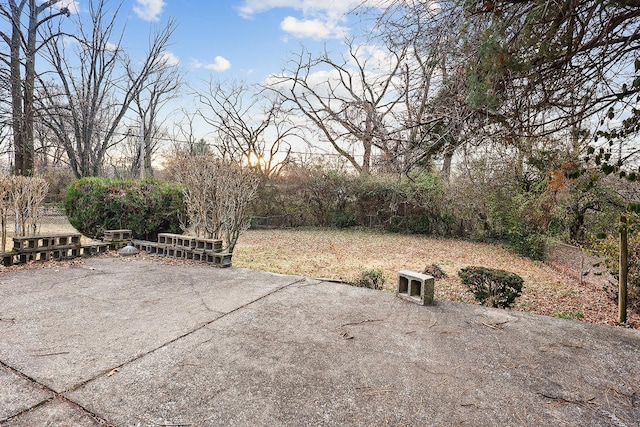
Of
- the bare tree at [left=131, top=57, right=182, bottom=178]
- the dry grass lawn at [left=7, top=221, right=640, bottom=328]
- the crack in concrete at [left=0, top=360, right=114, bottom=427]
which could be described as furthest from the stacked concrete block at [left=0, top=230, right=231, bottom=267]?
the bare tree at [left=131, top=57, right=182, bottom=178]

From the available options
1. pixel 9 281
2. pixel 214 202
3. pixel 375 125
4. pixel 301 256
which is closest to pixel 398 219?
pixel 301 256

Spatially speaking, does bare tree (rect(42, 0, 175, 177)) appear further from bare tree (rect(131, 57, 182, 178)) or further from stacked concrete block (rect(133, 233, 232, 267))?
stacked concrete block (rect(133, 233, 232, 267))

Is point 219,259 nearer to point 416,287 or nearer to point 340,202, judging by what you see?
point 416,287

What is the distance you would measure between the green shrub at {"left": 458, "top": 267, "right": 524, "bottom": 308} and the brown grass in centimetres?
77

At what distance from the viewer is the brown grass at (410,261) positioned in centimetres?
470

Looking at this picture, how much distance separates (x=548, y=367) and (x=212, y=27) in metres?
8.17

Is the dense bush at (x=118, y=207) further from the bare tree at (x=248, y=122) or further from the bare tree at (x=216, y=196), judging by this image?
the bare tree at (x=248, y=122)

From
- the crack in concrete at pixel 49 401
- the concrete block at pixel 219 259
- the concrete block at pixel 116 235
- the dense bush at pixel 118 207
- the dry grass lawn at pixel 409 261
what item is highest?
the dense bush at pixel 118 207

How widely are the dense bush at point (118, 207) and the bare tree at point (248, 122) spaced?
9.49 meters

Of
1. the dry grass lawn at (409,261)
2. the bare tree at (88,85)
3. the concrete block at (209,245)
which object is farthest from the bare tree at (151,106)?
the concrete block at (209,245)

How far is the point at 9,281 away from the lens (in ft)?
12.0

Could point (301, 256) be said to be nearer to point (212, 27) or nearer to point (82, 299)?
point (82, 299)

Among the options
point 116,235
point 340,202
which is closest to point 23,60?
point 116,235

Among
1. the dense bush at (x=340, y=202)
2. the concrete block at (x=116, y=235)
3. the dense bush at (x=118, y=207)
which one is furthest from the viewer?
the dense bush at (x=340, y=202)
